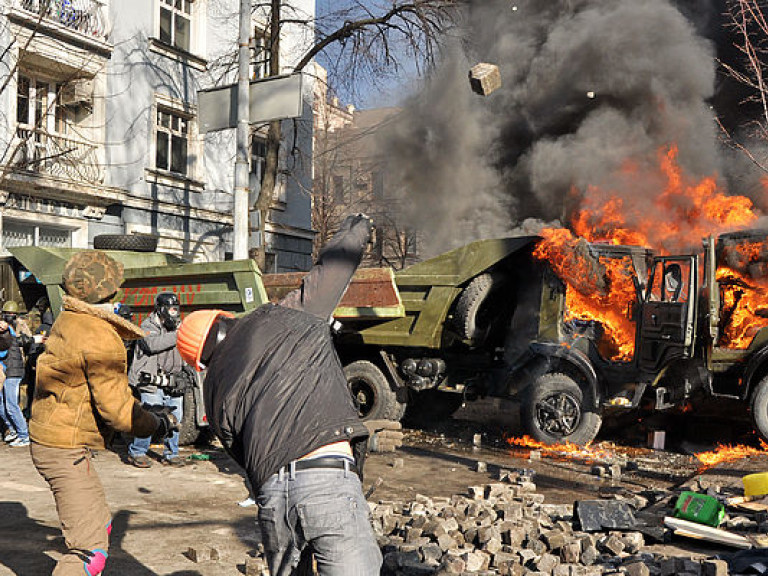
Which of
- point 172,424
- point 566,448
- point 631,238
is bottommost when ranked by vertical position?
point 566,448

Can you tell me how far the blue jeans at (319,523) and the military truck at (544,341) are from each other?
6.76 meters

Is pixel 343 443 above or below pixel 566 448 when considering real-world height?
above

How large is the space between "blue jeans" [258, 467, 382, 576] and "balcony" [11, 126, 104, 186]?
Answer: 14674 mm

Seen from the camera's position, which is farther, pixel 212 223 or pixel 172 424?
pixel 212 223

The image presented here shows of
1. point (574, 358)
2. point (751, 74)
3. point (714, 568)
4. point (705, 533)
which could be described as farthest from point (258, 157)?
point (714, 568)

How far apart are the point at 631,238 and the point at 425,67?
23.8 ft

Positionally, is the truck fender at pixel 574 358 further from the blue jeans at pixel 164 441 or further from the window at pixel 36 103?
the window at pixel 36 103

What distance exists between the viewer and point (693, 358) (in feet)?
28.1

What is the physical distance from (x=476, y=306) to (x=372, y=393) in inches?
76.2

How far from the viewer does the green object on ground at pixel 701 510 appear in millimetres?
5449

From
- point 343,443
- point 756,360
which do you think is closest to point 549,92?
point 756,360

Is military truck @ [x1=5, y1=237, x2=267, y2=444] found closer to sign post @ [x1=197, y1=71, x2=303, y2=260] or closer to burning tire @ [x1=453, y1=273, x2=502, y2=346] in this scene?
sign post @ [x1=197, y1=71, x2=303, y2=260]

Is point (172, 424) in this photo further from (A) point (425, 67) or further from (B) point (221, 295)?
(A) point (425, 67)

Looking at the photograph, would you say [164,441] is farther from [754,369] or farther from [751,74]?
[751,74]
